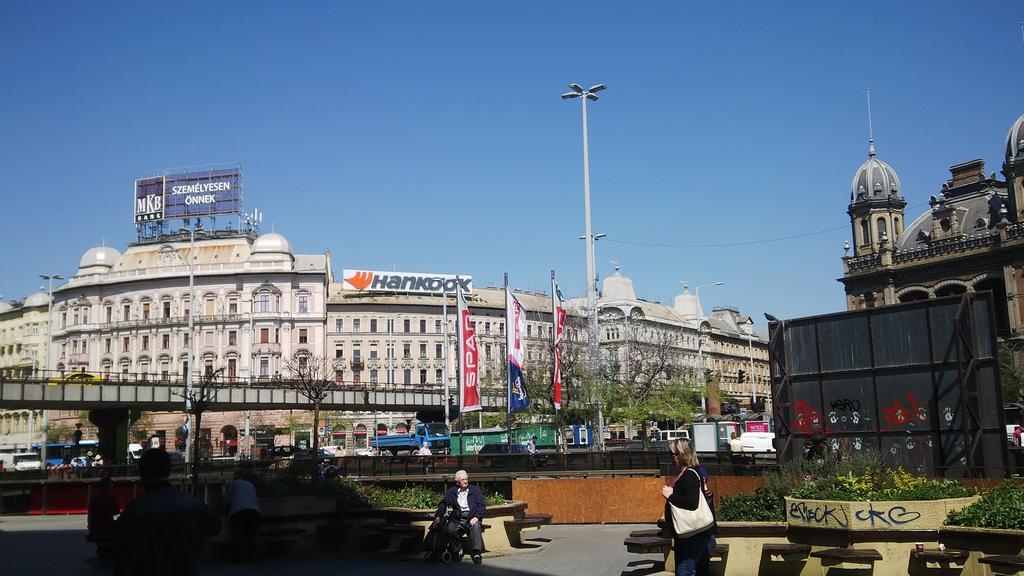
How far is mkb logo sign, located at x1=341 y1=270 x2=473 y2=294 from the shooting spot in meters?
103

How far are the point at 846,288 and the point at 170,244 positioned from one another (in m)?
67.9

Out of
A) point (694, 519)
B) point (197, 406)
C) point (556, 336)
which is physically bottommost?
point (694, 519)

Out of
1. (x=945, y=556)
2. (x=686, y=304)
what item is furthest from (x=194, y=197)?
(x=945, y=556)

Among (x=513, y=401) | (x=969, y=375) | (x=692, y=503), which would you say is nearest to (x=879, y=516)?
(x=692, y=503)

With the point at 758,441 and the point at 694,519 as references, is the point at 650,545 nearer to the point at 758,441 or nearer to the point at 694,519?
the point at 694,519

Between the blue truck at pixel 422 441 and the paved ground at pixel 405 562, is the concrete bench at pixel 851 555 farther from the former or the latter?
the blue truck at pixel 422 441

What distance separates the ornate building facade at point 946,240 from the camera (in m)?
79.8

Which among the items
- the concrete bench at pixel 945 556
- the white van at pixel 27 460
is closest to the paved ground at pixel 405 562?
the concrete bench at pixel 945 556

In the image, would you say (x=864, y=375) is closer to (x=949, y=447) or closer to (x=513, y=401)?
(x=949, y=447)

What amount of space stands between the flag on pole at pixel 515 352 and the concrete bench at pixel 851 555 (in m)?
19.1

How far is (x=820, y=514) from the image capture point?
12469mm

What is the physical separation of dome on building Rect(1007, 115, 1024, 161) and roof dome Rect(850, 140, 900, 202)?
17583 millimetres

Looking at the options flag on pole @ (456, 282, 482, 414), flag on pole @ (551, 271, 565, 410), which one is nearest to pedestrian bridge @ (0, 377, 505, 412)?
flag on pole @ (456, 282, 482, 414)

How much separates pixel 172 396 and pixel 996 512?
195 feet
